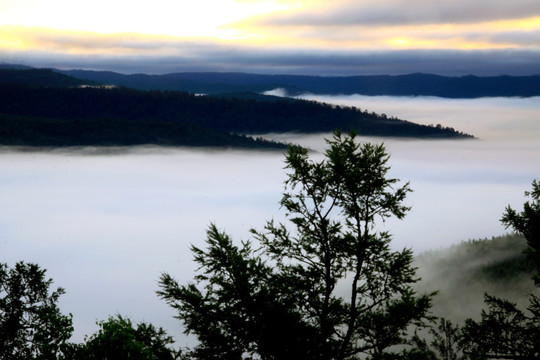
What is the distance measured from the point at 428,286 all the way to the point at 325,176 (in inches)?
5639

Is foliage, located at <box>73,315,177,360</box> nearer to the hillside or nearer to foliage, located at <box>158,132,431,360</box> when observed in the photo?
foliage, located at <box>158,132,431,360</box>

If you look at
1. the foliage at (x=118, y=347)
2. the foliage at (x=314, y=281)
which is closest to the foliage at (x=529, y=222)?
the foliage at (x=314, y=281)

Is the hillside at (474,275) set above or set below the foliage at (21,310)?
below

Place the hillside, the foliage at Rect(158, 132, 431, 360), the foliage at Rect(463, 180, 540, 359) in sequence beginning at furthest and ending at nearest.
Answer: the hillside
the foliage at Rect(463, 180, 540, 359)
the foliage at Rect(158, 132, 431, 360)

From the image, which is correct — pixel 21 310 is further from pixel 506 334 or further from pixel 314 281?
pixel 506 334

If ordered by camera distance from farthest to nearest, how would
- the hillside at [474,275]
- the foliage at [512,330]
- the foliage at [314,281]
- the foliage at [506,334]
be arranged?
the hillside at [474,275], the foliage at [506,334], the foliage at [512,330], the foliage at [314,281]

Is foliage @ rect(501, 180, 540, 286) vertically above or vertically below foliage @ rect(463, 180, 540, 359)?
above

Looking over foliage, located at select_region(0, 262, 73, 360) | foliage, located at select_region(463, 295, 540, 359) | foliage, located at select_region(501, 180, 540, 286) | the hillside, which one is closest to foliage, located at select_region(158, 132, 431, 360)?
foliage, located at select_region(463, 295, 540, 359)

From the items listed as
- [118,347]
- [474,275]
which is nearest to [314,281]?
[118,347]

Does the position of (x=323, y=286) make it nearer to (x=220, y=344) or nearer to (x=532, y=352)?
(x=220, y=344)

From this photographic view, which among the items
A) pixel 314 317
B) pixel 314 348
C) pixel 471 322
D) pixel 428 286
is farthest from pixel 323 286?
pixel 428 286

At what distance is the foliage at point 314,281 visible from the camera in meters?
17.7

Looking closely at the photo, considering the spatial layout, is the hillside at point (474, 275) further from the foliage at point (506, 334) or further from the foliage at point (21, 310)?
the foliage at point (506, 334)

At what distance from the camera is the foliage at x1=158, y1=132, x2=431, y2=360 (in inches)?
696
